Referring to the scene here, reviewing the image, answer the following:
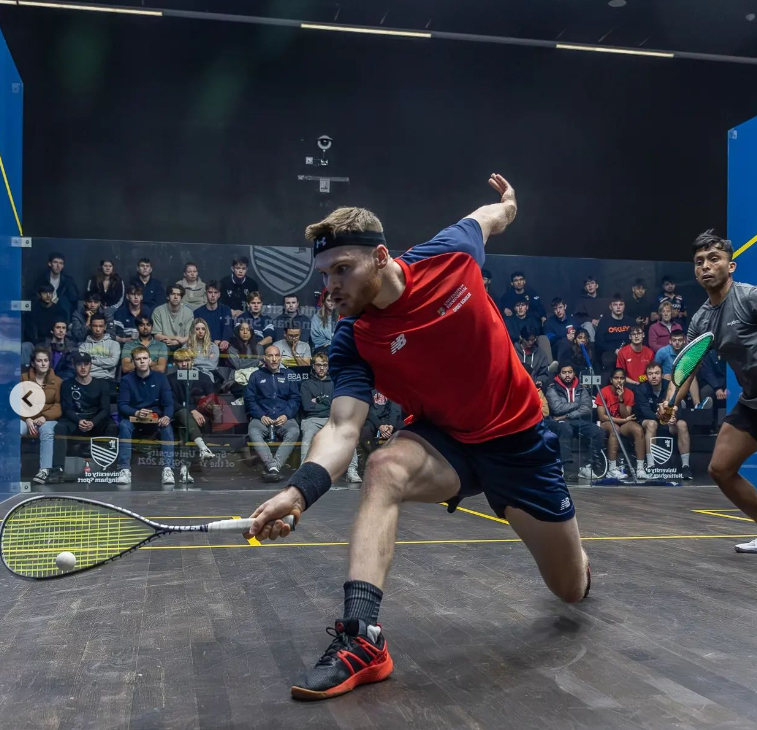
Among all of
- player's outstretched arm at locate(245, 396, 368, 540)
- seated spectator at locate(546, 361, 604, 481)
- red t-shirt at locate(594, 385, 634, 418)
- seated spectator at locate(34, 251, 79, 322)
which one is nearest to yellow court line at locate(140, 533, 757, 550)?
player's outstretched arm at locate(245, 396, 368, 540)

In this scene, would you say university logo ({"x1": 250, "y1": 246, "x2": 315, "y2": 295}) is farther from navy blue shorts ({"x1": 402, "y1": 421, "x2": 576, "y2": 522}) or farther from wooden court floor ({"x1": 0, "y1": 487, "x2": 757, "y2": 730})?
navy blue shorts ({"x1": 402, "y1": 421, "x2": 576, "y2": 522})

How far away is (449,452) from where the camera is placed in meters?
1.97

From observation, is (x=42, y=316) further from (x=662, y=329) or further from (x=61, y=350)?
(x=662, y=329)

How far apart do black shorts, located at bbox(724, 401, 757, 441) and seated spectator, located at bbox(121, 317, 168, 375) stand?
4.10m

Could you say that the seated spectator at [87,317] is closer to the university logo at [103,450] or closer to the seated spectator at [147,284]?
the seated spectator at [147,284]

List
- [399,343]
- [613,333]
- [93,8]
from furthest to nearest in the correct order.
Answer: [93,8] < [613,333] < [399,343]

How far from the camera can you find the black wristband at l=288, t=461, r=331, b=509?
→ 5.16 ft

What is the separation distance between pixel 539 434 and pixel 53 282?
4845 mm

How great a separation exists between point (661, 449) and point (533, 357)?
4.07ft

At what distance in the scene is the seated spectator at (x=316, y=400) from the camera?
618 cm

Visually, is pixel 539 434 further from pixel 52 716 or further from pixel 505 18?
pixel 505 18

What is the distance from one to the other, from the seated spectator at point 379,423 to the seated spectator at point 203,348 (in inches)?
45.6

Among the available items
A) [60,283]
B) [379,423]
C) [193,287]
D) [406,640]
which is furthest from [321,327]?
[406,640]

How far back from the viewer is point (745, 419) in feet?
9.97
